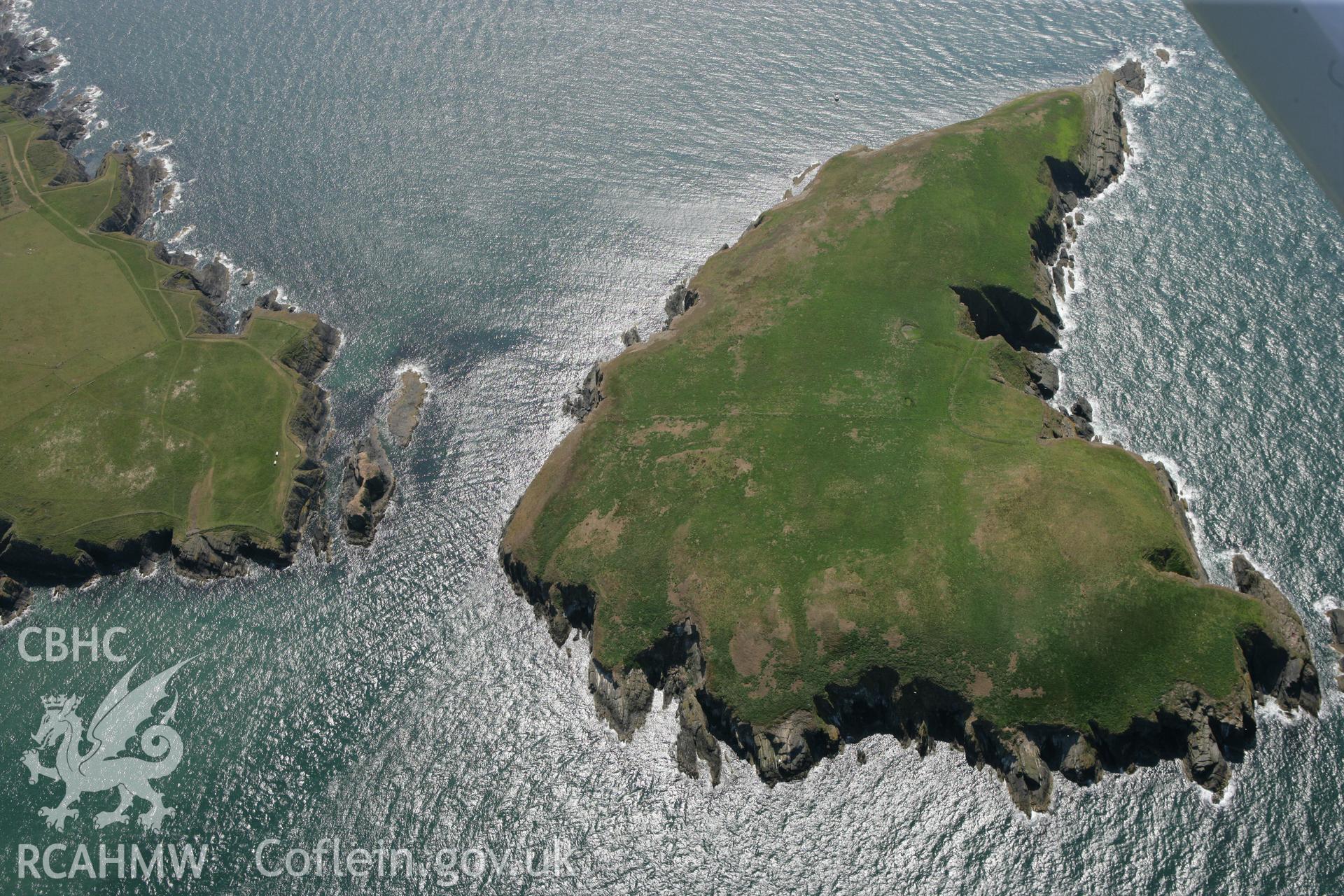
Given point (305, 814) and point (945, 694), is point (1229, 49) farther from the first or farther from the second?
point (305, 814)

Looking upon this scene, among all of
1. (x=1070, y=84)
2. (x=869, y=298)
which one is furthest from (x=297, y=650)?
(x=1070, y=84)

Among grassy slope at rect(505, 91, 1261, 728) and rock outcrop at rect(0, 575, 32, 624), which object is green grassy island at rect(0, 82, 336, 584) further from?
grassy slope at rect(505, 91, 1261, 728)

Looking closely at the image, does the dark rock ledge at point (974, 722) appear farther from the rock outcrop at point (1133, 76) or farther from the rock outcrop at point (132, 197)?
the rock outcrop at point (132, 197)

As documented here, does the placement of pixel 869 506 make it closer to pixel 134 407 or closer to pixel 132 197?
pixel 134 407

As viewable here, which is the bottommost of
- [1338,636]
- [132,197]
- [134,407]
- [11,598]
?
[11,598]

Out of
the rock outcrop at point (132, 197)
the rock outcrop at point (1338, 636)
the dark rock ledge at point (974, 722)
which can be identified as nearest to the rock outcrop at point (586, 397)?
the dark rock ledge at point (974, 722)

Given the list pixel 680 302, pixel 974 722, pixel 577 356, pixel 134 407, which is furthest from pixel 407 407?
pixel 974 722
